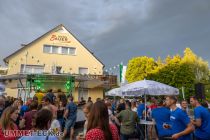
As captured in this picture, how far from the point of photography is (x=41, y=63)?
27.9m

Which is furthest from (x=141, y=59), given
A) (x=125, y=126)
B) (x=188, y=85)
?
(x=125, y=126)

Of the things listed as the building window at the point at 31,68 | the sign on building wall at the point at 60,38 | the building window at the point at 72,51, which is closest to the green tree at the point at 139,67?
the building window at the point at 72,51

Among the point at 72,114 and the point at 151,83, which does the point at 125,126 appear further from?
the point at 151,83

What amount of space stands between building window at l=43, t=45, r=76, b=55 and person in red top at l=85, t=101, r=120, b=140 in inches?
1045

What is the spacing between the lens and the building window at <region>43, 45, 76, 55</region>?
28.9 meters

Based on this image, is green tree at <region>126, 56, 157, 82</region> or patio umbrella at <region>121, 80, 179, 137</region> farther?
green tree at <region>126, 56, 157, 82</region>

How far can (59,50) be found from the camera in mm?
29406

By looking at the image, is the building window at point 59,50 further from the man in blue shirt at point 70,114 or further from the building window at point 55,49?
the man in blue shirt at point 70,114

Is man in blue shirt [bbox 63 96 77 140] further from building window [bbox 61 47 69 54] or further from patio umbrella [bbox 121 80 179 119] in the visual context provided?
building window [bbox 61 47 69 54]

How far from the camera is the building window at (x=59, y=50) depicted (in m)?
28.9

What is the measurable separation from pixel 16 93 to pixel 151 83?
753 inches

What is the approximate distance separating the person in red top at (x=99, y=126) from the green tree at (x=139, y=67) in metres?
55.2

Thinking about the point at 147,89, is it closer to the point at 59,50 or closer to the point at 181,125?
the point at 181,125

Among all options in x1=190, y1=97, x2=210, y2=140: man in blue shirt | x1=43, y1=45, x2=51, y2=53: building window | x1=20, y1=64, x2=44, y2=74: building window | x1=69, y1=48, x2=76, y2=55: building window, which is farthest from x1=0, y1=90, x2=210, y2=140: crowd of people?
x1=69, y1=48, x2=76, y2=55: building window
